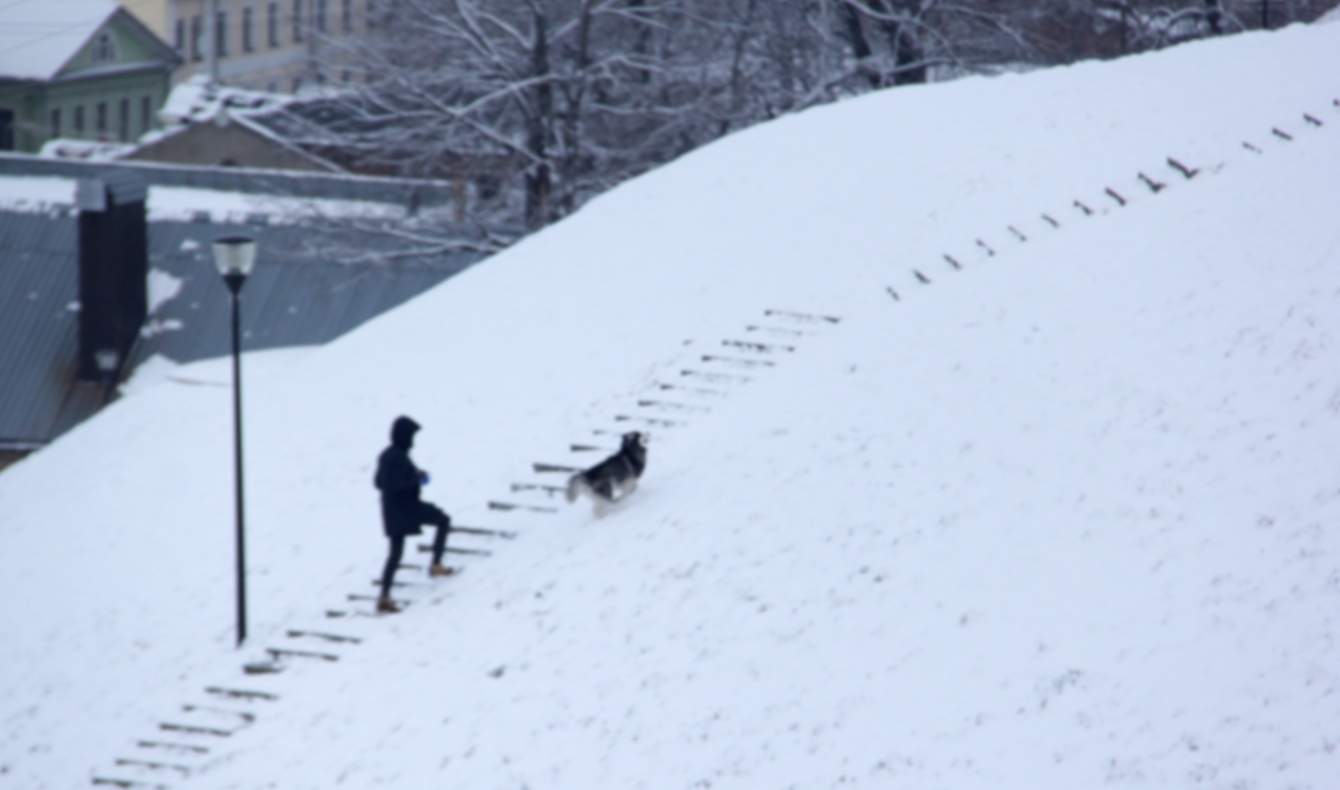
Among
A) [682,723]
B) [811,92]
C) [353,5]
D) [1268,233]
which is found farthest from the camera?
[353,5]

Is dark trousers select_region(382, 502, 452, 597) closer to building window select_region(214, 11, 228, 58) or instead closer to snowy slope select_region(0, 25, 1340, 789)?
snowy slope select_region(0, 25, 1340, 789)

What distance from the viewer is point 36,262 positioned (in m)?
29.5

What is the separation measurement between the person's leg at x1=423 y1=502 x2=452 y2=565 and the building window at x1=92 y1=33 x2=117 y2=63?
164ft

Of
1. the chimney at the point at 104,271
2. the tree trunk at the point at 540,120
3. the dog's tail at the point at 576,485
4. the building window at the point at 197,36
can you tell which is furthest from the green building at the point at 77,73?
the dog's tail at the point at 576,485

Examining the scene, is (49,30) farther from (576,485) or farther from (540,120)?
(576,485)

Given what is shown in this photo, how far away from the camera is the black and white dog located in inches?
575

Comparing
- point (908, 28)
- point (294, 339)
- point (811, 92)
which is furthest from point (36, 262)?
point (908, 28)

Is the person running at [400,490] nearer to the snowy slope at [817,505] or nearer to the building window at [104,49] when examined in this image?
the snowy slope at [817,505]

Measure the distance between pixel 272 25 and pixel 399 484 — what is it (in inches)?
2242

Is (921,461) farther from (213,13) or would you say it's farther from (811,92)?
(213,13)

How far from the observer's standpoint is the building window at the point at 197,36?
212 ft

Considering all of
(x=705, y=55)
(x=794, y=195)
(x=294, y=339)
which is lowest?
(x=294, y=339)

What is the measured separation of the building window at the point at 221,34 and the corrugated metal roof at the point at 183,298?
1459 inches

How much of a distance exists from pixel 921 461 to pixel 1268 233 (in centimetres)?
493
